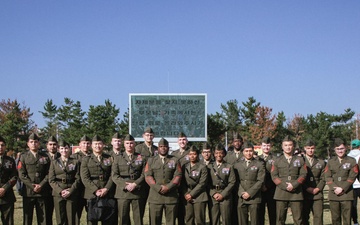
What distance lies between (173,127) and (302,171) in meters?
9.09

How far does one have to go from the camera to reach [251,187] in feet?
27.2

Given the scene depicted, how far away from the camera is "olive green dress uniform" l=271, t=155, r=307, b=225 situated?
823 cm

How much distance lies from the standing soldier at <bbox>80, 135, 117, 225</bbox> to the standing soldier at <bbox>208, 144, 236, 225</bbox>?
175 cm

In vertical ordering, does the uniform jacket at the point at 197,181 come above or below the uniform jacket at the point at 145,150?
below

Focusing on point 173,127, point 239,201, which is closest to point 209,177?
point 239,201

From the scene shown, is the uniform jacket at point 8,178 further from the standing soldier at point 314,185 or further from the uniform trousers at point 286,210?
the standing soldier at point 314,185

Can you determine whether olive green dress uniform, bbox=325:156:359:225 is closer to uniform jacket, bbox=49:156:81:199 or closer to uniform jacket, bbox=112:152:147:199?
uniform jacket, bbox=112:152:147:199

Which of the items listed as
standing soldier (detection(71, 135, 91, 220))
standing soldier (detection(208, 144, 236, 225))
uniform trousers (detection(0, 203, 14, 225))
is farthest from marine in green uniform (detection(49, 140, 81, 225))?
standing soldier (detection(208, 144, 236, 225))

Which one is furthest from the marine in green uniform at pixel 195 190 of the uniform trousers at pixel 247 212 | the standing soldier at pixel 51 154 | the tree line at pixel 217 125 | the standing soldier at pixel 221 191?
the tree line at pixel 217 125

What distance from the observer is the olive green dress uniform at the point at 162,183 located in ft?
26.8

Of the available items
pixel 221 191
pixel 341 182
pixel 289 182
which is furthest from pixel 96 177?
pixel 341 182

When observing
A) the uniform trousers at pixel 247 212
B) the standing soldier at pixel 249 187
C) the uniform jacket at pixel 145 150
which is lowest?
the uniform trousers at pixel 247 212

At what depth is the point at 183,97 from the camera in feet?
55.5

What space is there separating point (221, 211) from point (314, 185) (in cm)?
176
